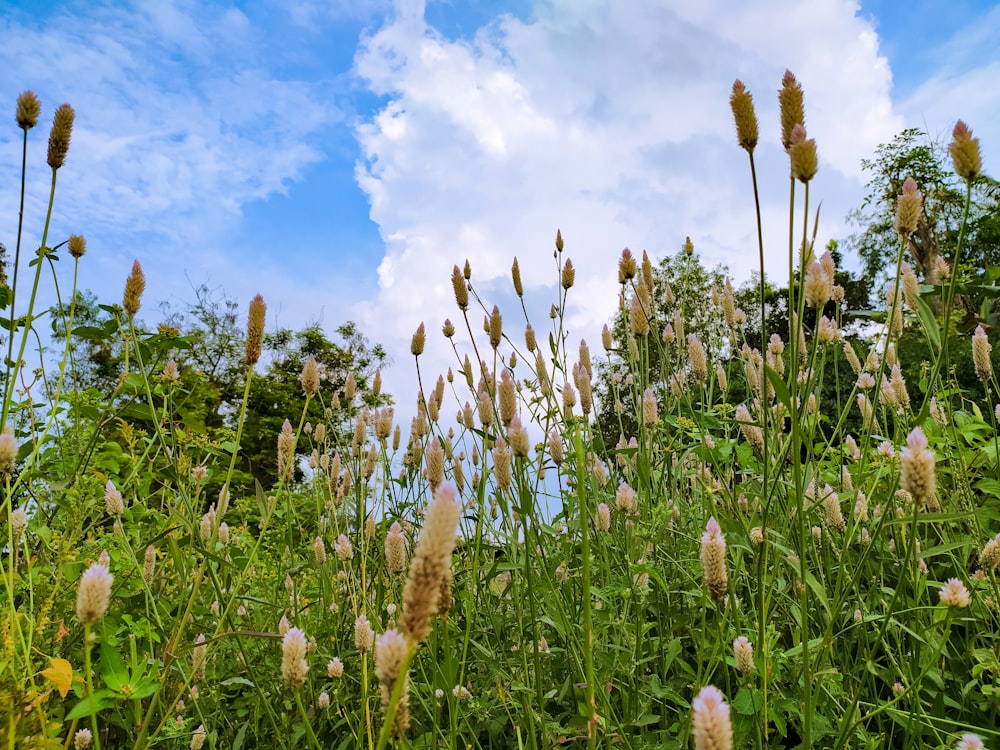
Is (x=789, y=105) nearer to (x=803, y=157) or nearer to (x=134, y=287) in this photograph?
(x=803, y=157)

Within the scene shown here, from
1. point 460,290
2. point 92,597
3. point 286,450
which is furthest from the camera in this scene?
point 460,290

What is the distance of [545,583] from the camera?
1519 millimetres

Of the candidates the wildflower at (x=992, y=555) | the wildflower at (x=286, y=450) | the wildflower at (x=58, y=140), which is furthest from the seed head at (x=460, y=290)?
the wildflower at (x=992, y=555)

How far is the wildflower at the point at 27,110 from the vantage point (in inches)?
62.5

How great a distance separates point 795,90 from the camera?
116cm

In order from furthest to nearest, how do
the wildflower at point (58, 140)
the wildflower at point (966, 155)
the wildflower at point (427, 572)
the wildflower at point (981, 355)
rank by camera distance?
1. the wildflower at point (981, 355)
2. the wildflower at point (58, 140)
3. the wildflower at point (966, 155)
4. the wildflower at point (427, 572)

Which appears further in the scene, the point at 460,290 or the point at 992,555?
the point at 460,290

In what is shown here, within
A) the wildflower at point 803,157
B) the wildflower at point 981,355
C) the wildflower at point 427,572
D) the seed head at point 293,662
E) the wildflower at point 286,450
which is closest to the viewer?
the wildflower at point 427,572

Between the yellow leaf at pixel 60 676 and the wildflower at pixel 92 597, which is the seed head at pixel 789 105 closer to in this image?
the wildflower at pixel 92 597

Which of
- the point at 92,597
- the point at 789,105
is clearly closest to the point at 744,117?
the point at 789,105

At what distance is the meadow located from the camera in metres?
1.08

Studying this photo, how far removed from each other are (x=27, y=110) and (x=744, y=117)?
1708mm

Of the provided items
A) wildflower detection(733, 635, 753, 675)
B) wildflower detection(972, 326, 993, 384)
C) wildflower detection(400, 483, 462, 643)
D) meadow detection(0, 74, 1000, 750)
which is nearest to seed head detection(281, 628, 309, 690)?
meadow detection(0, 74, 1000, 750)

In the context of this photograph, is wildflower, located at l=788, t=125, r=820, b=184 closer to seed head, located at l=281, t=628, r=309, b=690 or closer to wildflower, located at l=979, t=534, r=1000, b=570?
wildflower, located at l=979, t=534, r=1000, b=570
